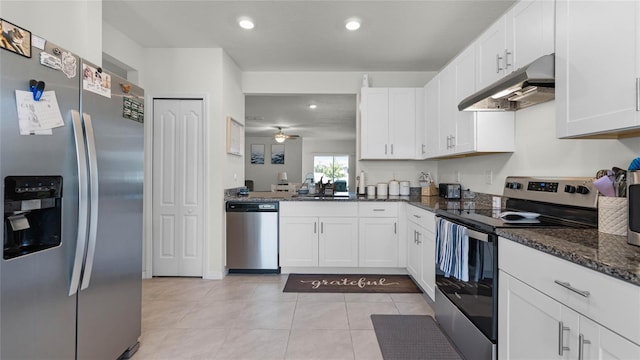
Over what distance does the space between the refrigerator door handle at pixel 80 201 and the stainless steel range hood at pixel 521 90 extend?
2.17 meters

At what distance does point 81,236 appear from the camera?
146 cm

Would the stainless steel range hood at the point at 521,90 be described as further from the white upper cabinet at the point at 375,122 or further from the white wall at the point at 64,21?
the white wall at the point at 64,21

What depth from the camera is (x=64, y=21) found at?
1.90 metres

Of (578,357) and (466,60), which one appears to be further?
(466,60)

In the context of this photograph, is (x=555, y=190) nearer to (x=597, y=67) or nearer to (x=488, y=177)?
(x=597, y=67)

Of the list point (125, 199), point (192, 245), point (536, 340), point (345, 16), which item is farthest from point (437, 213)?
point (192, 245)

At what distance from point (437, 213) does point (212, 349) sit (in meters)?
1.88

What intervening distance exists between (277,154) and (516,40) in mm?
8988

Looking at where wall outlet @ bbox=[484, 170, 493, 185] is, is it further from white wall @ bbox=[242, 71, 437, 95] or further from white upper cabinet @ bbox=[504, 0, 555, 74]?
white wall @ bbox=[242, 71, 437, 95]

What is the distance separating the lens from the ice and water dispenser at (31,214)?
1.19m

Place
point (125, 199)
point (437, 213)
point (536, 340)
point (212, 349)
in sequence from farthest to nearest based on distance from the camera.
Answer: point (437, 213)
point (212, 349)
point (125, 199)
point (536, 340)

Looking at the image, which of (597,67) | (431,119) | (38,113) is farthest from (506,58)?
(38,113)

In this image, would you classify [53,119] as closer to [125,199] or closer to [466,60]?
[125,199]

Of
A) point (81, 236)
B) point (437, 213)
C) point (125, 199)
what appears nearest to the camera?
point (81, 236)
